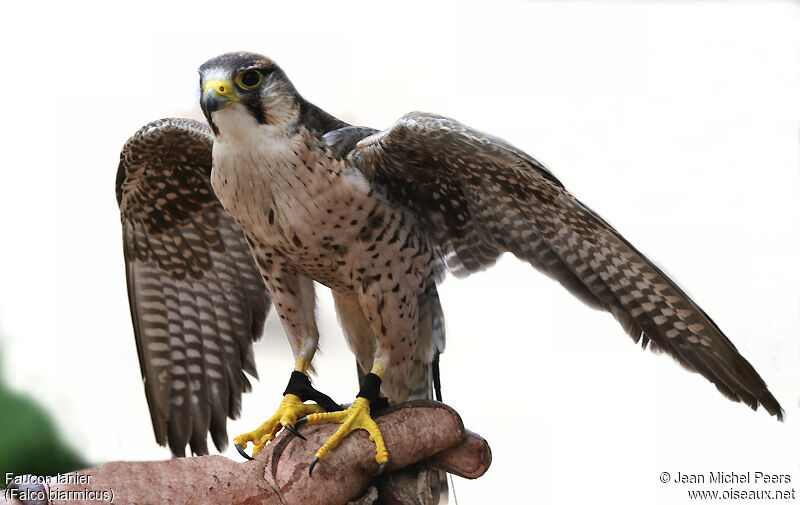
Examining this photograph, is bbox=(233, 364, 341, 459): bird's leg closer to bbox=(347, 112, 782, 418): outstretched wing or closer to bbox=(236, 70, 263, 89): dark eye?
bbox=(347, 112, 782, 418): outstretched wing

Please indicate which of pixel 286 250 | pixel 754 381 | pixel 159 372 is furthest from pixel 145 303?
pixel 754 381

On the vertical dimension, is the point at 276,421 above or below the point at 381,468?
above

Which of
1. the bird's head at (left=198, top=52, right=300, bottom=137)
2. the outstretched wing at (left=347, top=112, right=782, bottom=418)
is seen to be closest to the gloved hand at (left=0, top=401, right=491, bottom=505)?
the outstretched wing at (left=347, top=112, right=782, bottom=418)

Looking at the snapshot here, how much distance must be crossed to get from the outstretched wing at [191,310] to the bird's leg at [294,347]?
40 centimetres

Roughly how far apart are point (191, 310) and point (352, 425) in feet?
2.54

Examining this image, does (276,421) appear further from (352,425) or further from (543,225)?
(543,225)

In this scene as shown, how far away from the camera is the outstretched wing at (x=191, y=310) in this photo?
2.15 m

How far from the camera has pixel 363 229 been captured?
1715 millimetres

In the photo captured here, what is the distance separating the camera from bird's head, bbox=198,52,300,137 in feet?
4.92

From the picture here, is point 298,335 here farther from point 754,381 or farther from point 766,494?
point 766,494

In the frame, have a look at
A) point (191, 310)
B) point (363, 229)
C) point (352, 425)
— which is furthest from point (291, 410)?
point (191, 310)

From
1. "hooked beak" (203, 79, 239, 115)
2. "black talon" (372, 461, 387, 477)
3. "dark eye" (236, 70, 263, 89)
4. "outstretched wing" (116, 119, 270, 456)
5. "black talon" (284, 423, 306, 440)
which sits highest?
"dark eye" (236, 70, 263, 89)


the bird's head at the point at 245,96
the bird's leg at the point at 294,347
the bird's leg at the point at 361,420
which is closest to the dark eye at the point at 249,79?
the bird's head at the point at 245,96

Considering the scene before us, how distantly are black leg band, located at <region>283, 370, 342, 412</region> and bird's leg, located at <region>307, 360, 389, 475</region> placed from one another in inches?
3.3
